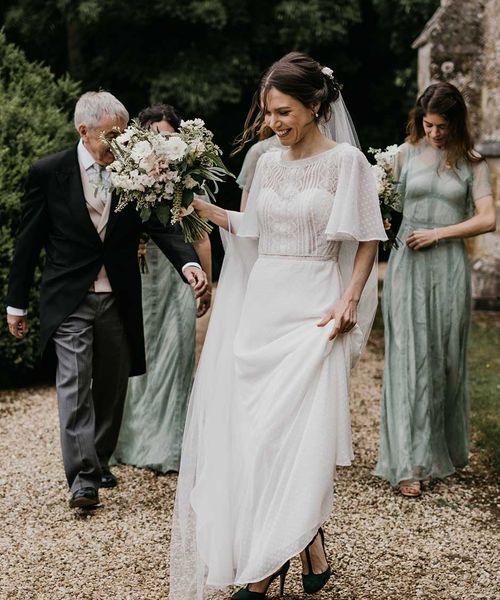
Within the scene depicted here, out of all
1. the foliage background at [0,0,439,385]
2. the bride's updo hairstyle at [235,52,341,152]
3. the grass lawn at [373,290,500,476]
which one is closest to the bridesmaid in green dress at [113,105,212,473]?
the grass lawn at [373,290,500,476]

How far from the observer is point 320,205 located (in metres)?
4.26

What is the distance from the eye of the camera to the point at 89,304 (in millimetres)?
5500

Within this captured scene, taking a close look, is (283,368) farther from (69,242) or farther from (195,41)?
(195,41)

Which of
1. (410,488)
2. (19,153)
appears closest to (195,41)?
(19,153)

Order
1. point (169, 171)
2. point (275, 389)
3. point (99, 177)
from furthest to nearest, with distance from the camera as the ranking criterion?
point (99, 177) → point (169, 171) → point (275, 389)

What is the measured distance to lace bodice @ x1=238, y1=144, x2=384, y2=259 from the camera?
4.22 meters

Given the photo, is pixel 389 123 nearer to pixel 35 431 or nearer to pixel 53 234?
pixel 35 431

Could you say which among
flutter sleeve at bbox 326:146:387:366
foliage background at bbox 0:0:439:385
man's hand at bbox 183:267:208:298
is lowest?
man's hand at bbox 183:267:208:298

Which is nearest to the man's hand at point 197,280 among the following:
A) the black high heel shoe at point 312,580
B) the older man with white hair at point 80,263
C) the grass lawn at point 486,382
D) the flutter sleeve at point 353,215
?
the older man with white hair at point 80,263

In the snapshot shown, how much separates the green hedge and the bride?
172 inches

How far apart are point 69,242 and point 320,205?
5.64 ft

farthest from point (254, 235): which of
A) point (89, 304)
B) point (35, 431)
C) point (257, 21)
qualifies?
point (257, 21)

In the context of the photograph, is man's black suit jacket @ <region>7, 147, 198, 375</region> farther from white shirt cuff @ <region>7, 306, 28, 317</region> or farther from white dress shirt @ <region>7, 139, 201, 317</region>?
white shirt cuff @ <region>7, 306, 28, 317</region>

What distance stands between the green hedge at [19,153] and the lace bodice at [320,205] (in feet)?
15.0
